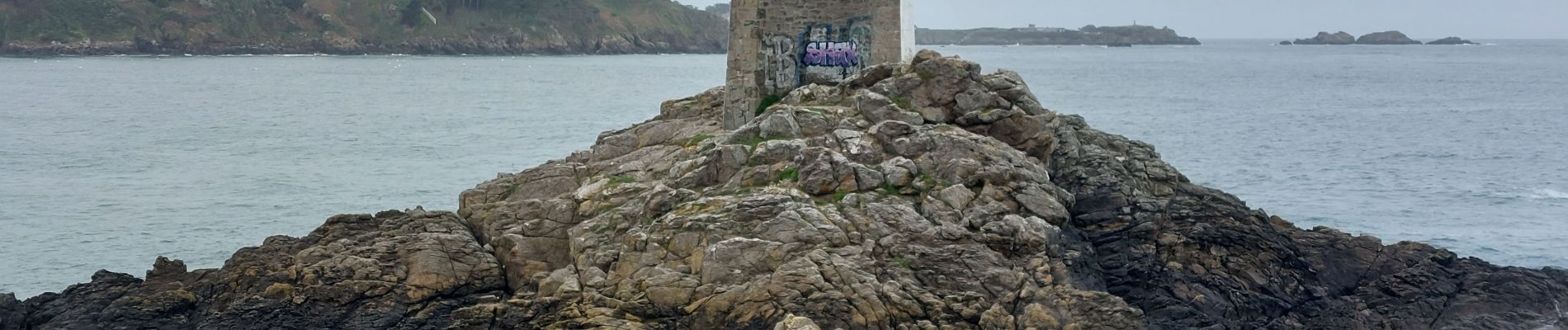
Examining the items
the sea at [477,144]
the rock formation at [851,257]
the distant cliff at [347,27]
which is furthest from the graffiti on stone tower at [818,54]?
the distant cliff at [347,27]

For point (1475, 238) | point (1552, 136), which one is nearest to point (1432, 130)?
point (1552, 136)

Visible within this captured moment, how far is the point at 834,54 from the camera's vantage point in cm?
3053

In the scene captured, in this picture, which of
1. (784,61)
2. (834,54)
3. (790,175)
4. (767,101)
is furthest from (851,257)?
(784,61)

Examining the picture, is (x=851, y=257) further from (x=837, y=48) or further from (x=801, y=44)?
(x=801, y=44)

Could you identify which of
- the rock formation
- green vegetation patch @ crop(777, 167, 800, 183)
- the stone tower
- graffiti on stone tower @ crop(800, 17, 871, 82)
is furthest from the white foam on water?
green vegetation patch @ crop(777, 167, 800, 183)

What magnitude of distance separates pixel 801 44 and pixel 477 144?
3080 centimetres

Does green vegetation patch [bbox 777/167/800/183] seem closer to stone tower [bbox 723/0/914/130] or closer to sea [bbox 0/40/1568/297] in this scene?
stone tower [bbox 723/0/914/130]

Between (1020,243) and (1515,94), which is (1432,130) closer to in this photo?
(1515,94)

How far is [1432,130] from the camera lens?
209 ft

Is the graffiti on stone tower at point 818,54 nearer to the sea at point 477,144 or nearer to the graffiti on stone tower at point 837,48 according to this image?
the graffiti on stone tower at point 837,48

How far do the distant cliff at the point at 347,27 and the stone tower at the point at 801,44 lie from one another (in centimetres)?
12412

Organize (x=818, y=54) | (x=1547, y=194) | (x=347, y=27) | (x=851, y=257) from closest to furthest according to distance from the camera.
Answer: (x=851, y=257) → (x=818, y=54) → (x=1547, y=194) → (x=347, y=27)

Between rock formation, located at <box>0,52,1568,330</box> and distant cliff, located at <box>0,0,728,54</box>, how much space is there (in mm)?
127088

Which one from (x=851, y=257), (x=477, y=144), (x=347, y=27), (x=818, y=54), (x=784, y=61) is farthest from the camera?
(x=347, y=27)
